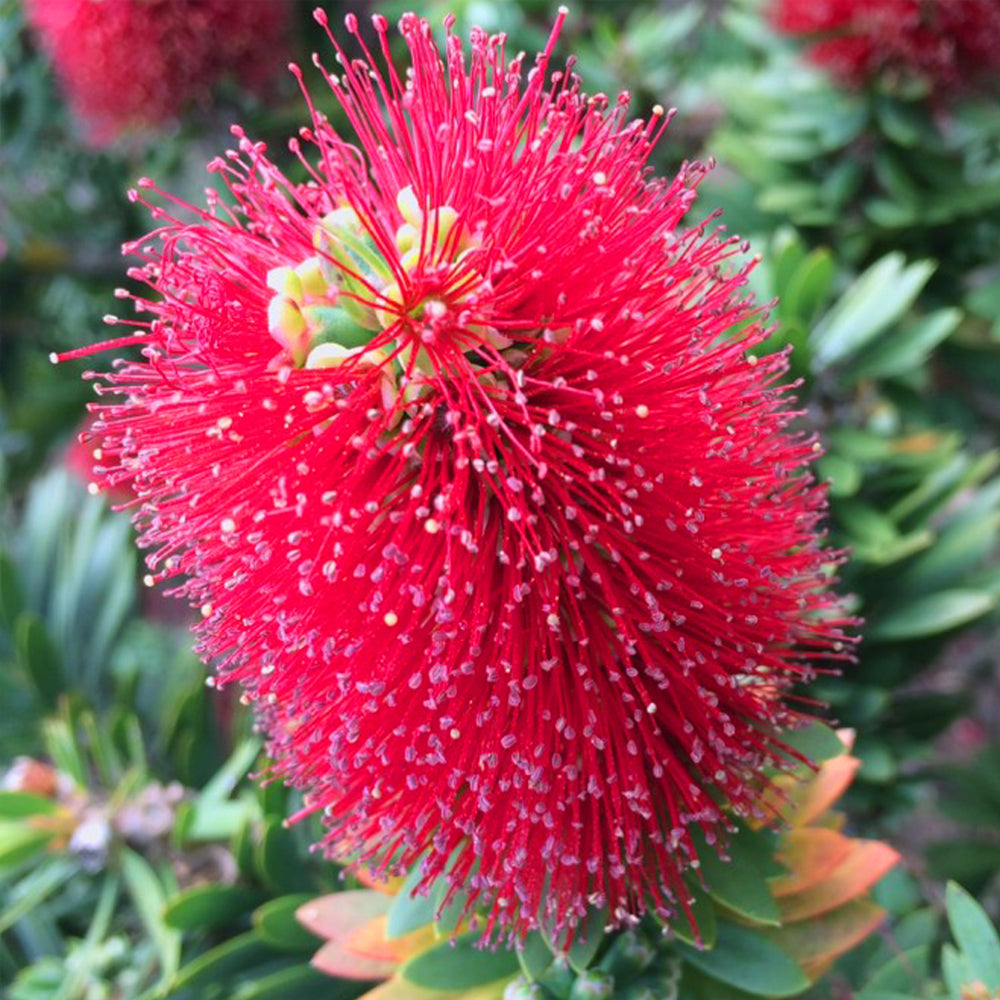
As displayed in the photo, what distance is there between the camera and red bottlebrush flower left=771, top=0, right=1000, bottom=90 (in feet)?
4.66

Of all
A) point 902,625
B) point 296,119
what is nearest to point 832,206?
point 902,625

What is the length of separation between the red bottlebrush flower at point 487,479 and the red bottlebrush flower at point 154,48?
1014 mm

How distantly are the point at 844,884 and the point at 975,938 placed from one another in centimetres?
11

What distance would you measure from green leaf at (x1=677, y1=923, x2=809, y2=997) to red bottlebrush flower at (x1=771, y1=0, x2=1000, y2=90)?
115 centimetres

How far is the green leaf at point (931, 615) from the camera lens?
117cm

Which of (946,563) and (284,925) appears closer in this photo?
(284,925)

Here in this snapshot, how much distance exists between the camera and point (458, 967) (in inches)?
35.9

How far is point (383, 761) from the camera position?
80 cm

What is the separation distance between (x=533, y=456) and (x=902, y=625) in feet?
2.19

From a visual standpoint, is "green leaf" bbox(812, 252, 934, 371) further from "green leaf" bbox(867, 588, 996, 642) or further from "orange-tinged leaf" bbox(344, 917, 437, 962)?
"orange-tinged leaf" bbox(344, 917, 437, 962)

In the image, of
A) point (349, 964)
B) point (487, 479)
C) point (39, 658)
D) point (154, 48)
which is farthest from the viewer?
point (154, 48)

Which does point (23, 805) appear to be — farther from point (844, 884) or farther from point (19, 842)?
point (844, 884)

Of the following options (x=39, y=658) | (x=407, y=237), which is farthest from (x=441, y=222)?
(x=39, y=658)

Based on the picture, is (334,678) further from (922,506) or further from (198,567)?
(922,506)
